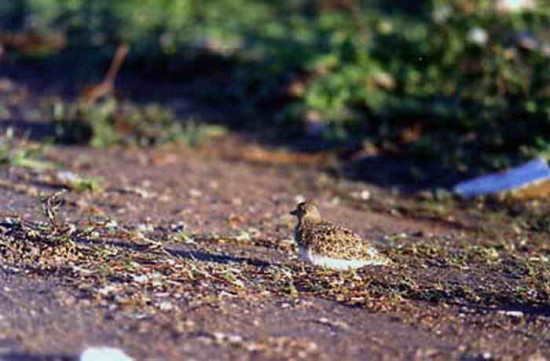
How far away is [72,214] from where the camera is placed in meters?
8.13

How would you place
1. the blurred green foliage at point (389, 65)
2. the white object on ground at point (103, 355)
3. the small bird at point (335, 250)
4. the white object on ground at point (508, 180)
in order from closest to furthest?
the white object on ground at point (103, 355)
the small bird at point (335, 250)
the white object on ground at point (508, 180)
the blurred green foliage at point (389, 65)

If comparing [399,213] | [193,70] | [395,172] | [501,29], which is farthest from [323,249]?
[193,70]

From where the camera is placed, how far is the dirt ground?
5391mm

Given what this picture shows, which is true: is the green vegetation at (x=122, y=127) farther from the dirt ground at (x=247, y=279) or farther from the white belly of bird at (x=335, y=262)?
the white belly of bird at (x=335, y=262)

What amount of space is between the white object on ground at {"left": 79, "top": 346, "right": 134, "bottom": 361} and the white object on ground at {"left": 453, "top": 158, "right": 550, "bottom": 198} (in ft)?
19.1

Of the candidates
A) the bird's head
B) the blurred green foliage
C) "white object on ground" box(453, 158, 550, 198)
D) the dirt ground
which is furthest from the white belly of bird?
the blurred green foliage

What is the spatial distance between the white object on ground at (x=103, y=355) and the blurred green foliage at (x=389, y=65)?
654 cm

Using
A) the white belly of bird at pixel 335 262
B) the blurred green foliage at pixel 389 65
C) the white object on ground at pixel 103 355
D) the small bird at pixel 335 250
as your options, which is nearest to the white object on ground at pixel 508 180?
the blurred green foliage at pixel 389 65

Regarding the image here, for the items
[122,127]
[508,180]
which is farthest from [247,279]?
[122,127]

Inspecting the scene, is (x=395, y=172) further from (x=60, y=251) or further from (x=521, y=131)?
(x=60, y=251)

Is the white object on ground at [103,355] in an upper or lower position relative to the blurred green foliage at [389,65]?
lower

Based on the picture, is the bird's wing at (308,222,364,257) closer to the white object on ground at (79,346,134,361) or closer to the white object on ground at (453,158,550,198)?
the white object on ground at (79,346,134,361)

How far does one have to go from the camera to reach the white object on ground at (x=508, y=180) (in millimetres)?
10094

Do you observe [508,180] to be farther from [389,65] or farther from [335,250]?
[335,250]
